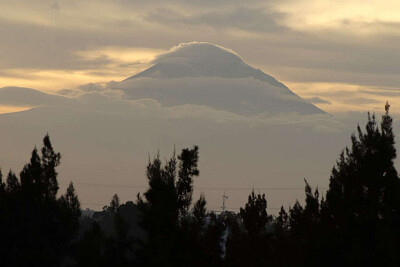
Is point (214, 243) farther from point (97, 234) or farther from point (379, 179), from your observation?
point (379, 179)

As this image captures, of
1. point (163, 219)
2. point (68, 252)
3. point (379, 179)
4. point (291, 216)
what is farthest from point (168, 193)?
point (68, 252)

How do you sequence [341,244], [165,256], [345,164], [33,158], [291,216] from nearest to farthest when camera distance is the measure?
[165,256]
[341,244]
[345,164]
[291,216]
[33,158]

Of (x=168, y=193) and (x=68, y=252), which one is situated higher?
(x=168, y=193)

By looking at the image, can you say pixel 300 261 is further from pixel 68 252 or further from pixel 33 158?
pixel 33 158

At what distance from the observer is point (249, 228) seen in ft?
226

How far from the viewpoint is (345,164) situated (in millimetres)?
61375

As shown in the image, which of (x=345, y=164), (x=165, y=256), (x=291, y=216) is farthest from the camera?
(x=291, y=216)

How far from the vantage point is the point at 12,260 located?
61719 millimetres

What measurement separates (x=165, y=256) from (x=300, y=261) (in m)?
12.5

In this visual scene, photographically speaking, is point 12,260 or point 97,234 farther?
point 12,260

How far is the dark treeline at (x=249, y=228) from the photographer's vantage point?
48250mm

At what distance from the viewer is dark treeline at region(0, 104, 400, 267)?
4825 centimetres

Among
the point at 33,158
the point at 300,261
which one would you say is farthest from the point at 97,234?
the point at 33,158

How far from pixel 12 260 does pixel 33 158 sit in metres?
23.1
